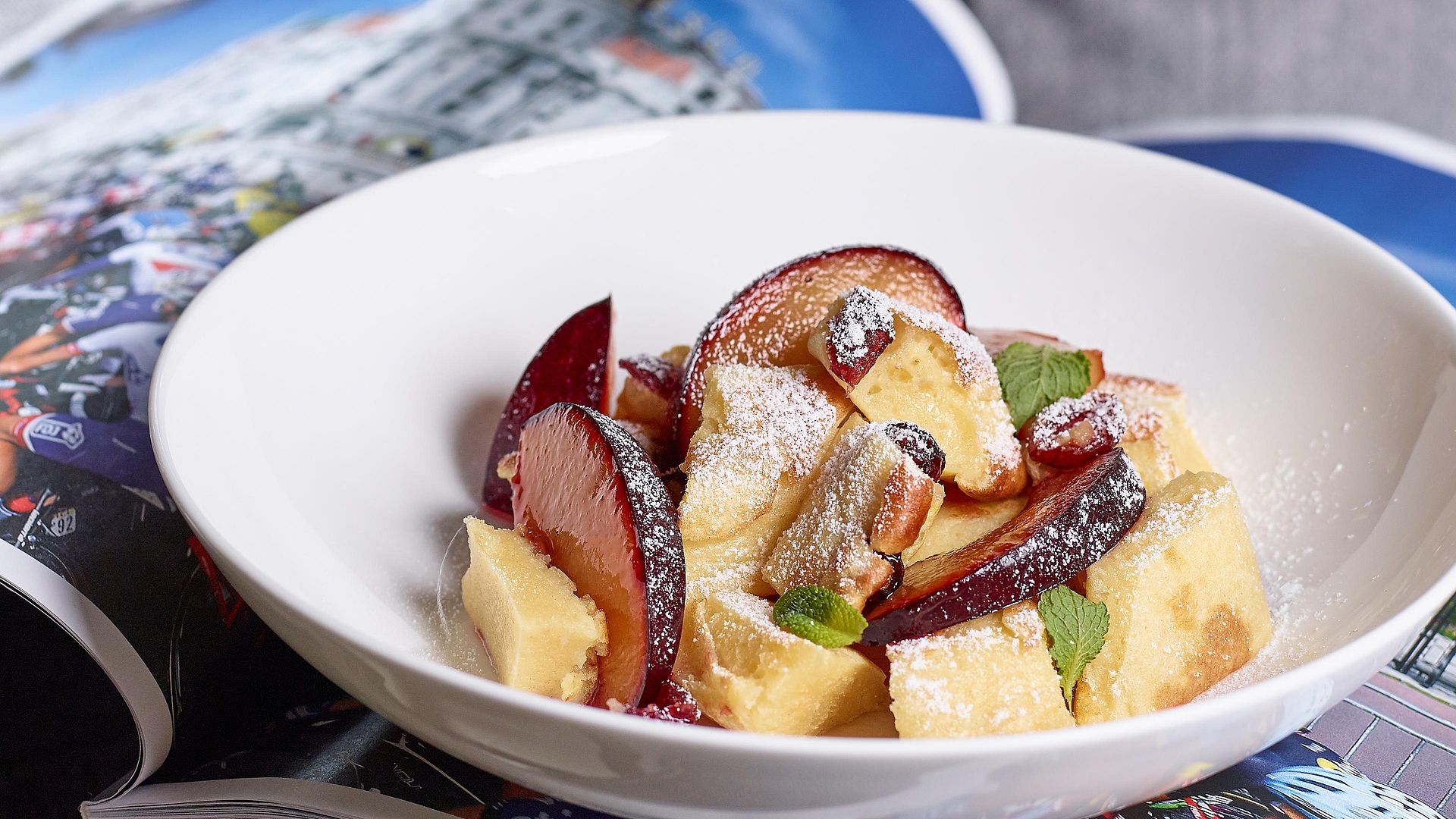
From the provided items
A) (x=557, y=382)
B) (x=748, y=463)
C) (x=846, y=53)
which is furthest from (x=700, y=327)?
(x=846, y=53)

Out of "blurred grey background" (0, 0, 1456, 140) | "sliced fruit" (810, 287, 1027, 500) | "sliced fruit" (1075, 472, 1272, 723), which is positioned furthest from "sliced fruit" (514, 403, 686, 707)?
"blurred grey background" (0, 0, 1456, 140)

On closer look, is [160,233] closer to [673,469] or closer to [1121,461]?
[673,469]

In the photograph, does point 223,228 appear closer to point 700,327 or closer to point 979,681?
point 700,327

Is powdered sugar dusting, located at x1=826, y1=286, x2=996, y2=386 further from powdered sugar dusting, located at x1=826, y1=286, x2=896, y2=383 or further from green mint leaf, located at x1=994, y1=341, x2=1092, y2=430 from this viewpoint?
green mint leaf, located at x1=994, y1=341, x2=1092, y2=430

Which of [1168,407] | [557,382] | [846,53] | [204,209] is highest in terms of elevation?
[846,53]

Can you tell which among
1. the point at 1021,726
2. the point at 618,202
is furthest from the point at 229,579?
the point at 618,202

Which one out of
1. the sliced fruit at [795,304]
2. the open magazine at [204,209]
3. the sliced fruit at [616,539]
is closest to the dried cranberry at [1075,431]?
the sliced fruit at [795,304]

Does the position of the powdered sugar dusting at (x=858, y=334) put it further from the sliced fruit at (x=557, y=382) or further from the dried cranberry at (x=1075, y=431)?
the sliced fruit at (x=557, y=382)
